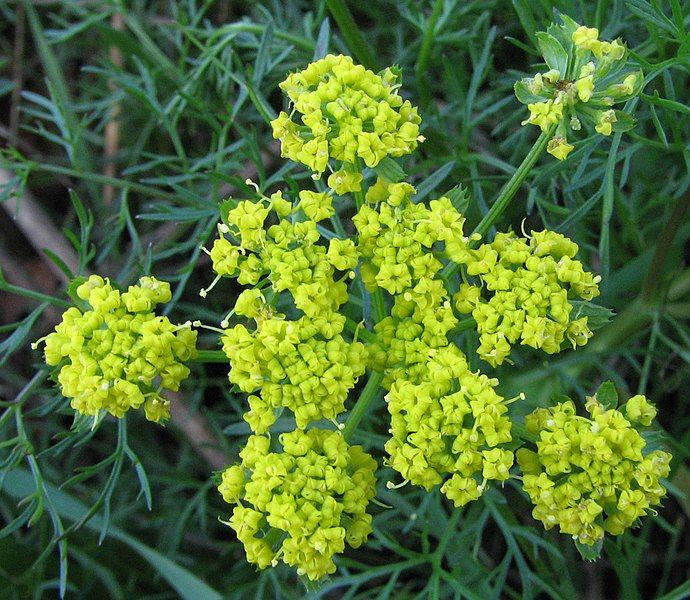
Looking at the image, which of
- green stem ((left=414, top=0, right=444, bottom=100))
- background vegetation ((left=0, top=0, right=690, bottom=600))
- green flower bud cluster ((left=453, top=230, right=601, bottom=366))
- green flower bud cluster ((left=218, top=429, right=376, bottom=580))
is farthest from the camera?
green stem ((left=414, top=0, right=444, bottom=100))

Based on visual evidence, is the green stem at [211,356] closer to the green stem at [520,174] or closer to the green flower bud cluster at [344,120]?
the green flower bud cluster at [344,120]

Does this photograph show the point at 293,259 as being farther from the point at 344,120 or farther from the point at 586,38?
the point at 586,38

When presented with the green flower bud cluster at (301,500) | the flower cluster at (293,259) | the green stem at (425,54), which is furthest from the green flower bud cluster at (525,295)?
the green stem at (425,54)

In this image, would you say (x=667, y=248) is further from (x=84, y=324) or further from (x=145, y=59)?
(x=145, y=59)

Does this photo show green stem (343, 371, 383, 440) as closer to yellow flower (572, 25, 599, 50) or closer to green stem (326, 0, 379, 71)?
yellow flower (572, 25, 599, 50)

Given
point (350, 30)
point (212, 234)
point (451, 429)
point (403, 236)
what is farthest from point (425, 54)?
point (451, 429)

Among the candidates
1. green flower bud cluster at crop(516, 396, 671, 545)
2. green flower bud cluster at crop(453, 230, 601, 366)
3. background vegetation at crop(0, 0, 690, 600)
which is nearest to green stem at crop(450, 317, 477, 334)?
green flower bud cluster at crop(453, 230, 601, 366)
